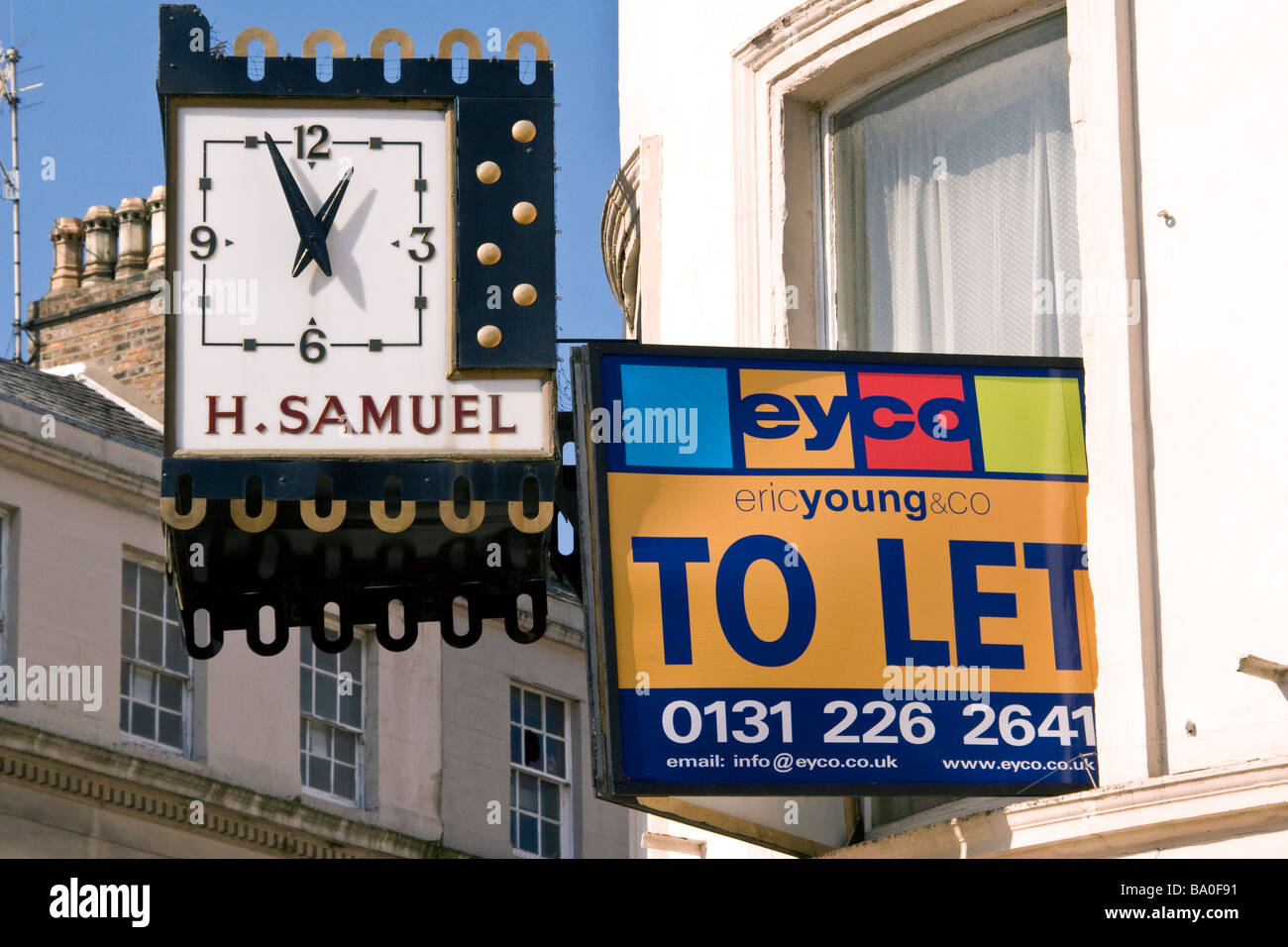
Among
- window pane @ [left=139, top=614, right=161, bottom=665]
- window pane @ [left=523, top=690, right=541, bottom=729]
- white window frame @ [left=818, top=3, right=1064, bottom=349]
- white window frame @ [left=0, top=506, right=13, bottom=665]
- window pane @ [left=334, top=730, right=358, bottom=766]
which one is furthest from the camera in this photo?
window pane @ [left=523, top=690, right=541, bottom=729]

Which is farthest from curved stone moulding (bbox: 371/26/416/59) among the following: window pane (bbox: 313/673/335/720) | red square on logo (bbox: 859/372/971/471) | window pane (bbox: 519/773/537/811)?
window pane (bbox: 519/773/537/811)

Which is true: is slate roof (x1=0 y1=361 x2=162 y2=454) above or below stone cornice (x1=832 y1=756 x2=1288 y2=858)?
above

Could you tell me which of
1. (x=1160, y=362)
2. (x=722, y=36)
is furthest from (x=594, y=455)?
(x=722, y=36)

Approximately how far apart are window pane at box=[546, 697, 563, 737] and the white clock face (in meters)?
24.4

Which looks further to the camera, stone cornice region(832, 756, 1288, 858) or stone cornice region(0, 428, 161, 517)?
stone cornice region(0, 428, 161, 517)

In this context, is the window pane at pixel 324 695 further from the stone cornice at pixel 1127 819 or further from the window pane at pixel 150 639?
the stone cornice at pixel 1127 819

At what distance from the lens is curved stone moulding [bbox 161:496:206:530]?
9.33m

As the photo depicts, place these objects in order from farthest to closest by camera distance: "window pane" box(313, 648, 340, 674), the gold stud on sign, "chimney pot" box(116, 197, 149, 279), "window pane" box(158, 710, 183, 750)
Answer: "chimney pot" box(116, 197, 149, 279), "window pane" box(313, 648, 340, 674), "window pane" box(158, 710, 183, 750), the gold stud on sign

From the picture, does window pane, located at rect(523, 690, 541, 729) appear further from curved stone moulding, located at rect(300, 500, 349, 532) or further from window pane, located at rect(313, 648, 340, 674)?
curved stone moulding, located at rect(300, 500, 349, 532)

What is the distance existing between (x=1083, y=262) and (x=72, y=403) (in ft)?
71.7

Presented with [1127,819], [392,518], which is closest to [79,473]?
[392,518]
